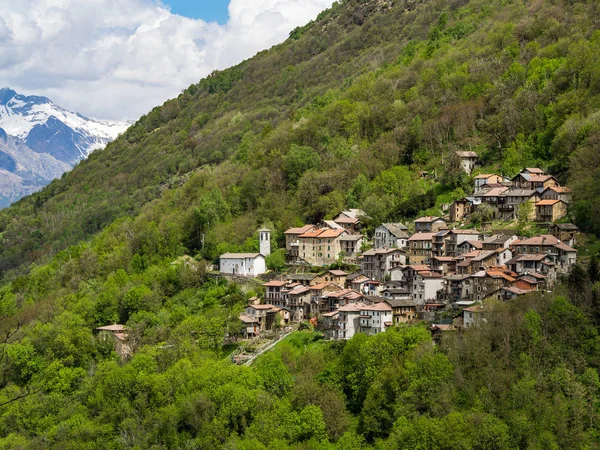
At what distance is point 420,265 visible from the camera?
66.2 m

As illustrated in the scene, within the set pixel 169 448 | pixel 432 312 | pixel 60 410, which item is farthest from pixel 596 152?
pixel 60 410

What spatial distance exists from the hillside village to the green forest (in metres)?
2.41

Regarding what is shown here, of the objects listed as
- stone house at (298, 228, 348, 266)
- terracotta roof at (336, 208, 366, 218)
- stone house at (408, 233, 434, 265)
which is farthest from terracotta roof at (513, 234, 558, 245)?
terracotta roof at (336, 208, 366, 218)

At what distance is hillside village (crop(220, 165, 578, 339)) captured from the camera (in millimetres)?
58875

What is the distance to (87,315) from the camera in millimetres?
79000

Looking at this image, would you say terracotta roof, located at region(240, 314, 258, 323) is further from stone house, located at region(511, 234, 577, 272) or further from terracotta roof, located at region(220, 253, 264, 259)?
stone house, located at region(511, 234, 577, 272)

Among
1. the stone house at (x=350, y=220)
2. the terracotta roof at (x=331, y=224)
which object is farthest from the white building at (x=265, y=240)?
the stone house at (x=350, y=220)

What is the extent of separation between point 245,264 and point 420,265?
59.3 ft

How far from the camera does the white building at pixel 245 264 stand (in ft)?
251

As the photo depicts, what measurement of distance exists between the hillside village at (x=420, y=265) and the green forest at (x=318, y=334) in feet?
7.89

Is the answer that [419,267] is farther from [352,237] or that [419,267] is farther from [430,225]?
[352,237]

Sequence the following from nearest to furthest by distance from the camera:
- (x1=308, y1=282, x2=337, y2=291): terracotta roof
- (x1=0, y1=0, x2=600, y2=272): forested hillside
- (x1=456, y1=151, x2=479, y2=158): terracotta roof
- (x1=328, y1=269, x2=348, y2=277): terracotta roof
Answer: (x1=308, y1=282, x2=337, y2=291): terracotta roof, (x1=328, y1=269, x2=348, y2=277): terracotta roof, (x1=0, y1=0, x2=600, y2=272): forested hillside, (x1=456, y1=151, x2=479, y2=158): terracotta roof

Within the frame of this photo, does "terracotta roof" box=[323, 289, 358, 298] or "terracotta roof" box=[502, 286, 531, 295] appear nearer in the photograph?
"terracotta roof" box=[502, 286, 531, 295]

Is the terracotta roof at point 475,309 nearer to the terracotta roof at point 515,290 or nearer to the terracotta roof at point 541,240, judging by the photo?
the terracotta roof at point 515,290
